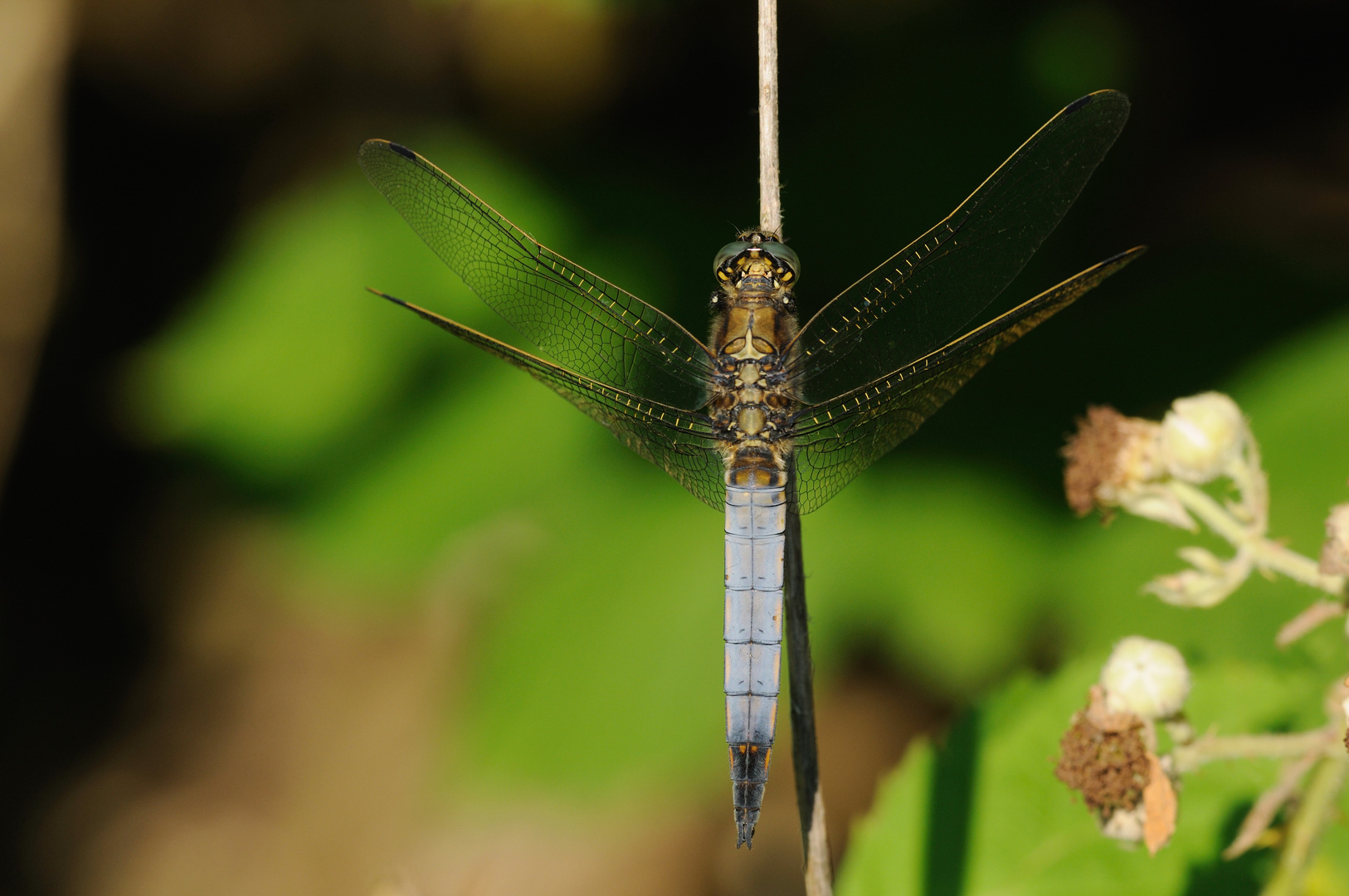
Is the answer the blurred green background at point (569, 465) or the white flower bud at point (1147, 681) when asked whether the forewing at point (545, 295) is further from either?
the blurred green background at point (569, 465)

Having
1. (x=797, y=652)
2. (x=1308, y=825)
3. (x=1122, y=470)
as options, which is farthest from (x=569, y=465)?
(x=1308, y=825)

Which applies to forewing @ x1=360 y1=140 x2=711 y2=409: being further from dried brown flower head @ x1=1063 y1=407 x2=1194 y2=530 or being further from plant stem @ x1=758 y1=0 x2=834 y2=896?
dried brown flower head @ x1=1063 y1=407 x2=1194 y2=530

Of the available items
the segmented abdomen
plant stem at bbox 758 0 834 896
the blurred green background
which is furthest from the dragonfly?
the blurred green background

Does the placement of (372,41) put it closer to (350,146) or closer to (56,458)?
(350,146)

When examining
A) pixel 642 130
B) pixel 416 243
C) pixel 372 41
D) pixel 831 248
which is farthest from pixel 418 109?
pixel 831 248

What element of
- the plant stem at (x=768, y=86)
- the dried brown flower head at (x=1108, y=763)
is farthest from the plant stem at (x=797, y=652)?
the dried brown flower head at (x=1108, y=763)

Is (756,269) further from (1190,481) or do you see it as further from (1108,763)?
(1108,763)
